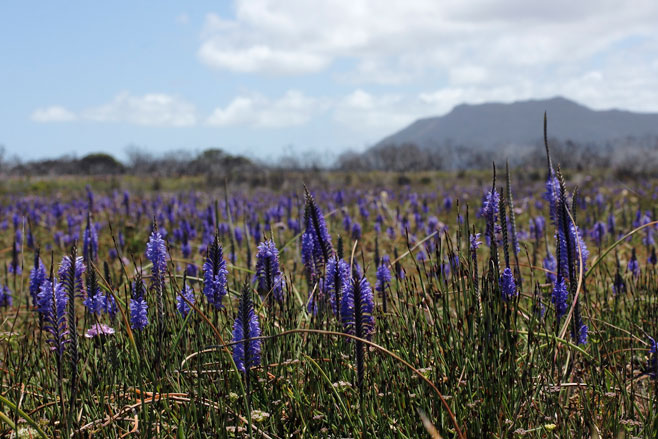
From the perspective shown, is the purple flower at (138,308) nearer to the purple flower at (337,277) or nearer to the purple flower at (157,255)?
the purple flower at (157,255)

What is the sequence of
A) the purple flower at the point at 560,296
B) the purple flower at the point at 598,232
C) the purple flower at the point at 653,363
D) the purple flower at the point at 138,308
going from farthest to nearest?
the purple flower at the point at 598,232 < the purple flower at the point at 560,296 < the purple flower at the point at 138,308 < the purple flower at the point at 653,363

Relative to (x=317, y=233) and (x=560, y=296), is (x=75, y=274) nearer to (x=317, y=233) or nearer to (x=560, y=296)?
(x=317, y=233)

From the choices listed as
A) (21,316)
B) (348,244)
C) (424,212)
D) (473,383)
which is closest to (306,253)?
(473,383)

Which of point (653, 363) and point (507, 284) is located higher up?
point (507, 284)

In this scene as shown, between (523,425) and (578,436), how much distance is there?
0.73ft

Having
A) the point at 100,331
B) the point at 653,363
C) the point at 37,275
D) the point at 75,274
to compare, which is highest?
the point at 75,274

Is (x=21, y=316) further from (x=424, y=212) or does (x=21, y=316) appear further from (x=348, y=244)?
(x=424, y=212)

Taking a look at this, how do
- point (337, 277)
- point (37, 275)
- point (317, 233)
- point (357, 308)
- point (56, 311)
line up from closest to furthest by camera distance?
point (357, 308) → point (56, 311) → point (337, 277) → point (317, 233) → point (37, 275)

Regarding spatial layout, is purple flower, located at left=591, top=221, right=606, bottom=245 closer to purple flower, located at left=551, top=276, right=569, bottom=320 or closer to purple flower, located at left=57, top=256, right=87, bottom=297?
purple flower, located at left=551, top=276, right=569, bottom=320

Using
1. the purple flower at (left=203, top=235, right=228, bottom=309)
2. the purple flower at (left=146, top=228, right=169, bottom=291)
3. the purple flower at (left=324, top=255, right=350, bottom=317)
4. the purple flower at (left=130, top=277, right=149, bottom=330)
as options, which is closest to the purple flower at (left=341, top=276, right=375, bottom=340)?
the purple flower at (left=324, top=255, right=350, bottom=317)

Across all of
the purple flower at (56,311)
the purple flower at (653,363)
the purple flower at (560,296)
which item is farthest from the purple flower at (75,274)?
the purple flower at (653,363)

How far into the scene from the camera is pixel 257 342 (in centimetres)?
230

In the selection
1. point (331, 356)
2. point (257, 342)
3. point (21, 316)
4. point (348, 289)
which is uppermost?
point (348, 289)

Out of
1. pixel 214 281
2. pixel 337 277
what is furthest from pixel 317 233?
pixel 214 281
